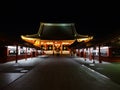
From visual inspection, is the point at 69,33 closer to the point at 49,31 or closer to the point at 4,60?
the point at 49,31

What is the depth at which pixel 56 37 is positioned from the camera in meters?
87.2

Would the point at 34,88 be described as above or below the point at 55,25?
below

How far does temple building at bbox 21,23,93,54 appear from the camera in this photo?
3278 inches

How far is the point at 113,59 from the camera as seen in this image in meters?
28.0

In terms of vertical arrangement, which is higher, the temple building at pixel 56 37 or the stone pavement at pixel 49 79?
the temple building at pixel 56 37

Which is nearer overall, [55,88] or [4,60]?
[55,88]

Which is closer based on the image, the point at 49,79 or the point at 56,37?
the point at 49,79

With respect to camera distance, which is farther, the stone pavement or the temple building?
the temple building

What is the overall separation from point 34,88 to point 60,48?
83015 millimetres

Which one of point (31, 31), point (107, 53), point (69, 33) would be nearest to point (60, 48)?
point (69, 33)

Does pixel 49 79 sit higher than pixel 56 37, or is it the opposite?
pixel 56 37

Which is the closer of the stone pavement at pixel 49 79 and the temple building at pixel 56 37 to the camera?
the stone pavement at pixel 49 79

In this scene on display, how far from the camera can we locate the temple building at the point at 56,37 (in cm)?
8325

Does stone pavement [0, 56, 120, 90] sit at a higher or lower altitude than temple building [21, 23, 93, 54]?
lower
